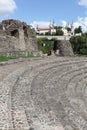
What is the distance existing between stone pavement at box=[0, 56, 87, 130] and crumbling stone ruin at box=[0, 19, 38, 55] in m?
8.53

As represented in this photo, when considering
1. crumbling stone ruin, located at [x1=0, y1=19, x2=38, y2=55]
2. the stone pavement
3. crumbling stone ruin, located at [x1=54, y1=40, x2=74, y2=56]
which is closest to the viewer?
the stone pavement

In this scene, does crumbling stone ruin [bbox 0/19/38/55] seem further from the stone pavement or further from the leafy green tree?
the leafy green tree

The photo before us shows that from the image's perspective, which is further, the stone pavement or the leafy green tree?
the leafy green tree

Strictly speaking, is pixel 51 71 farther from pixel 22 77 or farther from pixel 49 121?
pixel 49 121

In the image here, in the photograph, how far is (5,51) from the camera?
28172 millimetres

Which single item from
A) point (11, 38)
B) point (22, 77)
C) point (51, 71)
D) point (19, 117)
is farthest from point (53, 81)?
point (11, 38)

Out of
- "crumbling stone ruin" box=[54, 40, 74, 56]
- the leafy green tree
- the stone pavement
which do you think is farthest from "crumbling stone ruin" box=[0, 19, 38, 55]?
the leafy green tree

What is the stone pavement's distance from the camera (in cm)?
875

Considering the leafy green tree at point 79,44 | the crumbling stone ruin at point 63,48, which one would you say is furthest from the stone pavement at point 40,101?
the leafy green tree at point 79,44

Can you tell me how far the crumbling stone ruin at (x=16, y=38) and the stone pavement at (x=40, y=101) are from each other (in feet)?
28.0

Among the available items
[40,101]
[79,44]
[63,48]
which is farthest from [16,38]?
[79,44]

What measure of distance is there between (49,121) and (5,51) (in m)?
19.8

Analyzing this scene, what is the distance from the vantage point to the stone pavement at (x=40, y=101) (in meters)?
8.75

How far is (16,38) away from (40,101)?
20.8m
